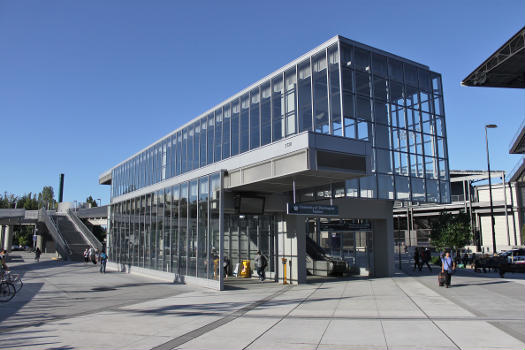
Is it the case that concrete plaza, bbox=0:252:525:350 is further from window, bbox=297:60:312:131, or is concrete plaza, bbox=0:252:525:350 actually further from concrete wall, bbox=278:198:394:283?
window, bbox=297:60:312:131

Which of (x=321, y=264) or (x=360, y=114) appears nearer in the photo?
(x=360, y=114)

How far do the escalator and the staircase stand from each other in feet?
97.2

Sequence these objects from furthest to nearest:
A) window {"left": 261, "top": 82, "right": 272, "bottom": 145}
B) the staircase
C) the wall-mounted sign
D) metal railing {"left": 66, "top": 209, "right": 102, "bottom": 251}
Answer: metal railing {"left": 66, "top": 209, "right": 102, "bottom": 251} → the staircase → window {"left": 261, "top": 82, "right": 272, "bottom": 145} → the wall-mounted sign

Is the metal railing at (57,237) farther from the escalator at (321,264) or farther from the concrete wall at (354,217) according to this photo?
the concrete wall at (354,217)

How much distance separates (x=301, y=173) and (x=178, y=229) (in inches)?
411

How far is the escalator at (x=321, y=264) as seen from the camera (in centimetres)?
2497

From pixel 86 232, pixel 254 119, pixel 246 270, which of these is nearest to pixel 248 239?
pixel 246 270

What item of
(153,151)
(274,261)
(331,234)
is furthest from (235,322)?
(153,151)

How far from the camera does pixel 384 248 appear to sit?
24484mm

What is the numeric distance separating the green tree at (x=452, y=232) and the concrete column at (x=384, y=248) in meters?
5.22

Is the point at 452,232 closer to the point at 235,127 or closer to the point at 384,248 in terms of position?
the point at 384,248

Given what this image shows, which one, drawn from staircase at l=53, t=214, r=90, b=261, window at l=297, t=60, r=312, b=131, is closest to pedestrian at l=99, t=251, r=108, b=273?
window at l=297, t=60, r=312, b=131

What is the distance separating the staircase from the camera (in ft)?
148

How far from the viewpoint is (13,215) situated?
5400 cm
